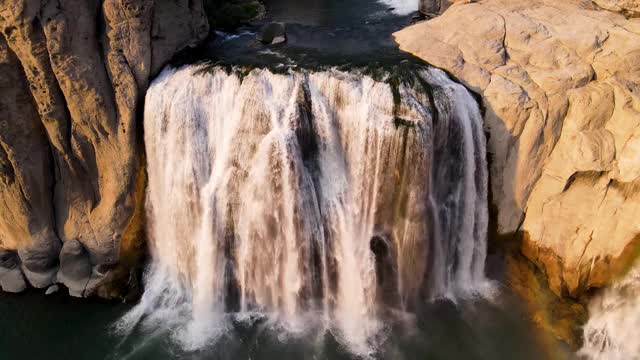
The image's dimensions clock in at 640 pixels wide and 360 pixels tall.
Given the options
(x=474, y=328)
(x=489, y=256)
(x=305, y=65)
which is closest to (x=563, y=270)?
(x=489, y=256)

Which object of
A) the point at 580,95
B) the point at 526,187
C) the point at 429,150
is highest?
the point at 580,95

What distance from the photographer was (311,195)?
12820mm

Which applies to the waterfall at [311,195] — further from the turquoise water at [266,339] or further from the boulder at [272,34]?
the boulder at [272,34]

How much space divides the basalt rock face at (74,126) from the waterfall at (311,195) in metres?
1.02

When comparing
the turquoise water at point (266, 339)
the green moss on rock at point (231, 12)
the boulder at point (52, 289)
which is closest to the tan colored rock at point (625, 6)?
the turquoise water at point (266, 339)

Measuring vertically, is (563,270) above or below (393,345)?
above

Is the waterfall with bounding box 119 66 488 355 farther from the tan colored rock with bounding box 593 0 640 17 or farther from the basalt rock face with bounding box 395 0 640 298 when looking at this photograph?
the tan colored rock with bounding box 593 0 640 17

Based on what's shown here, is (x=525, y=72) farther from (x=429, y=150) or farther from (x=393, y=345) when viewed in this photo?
(x=393, y=345)

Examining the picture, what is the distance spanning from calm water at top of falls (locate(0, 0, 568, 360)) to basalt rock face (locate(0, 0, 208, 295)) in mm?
879

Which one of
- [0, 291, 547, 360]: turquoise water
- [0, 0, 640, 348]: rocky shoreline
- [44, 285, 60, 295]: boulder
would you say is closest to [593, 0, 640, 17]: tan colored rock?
[0, 0, 640, 348]: rocky shoreline

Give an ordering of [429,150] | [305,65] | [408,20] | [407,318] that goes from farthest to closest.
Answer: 1. [408,20]
2. [305,65]
3. [407,318]
4. [429,150]

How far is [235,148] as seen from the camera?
12.9 m

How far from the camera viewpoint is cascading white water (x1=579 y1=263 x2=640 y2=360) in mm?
11672

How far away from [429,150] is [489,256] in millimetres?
4480
